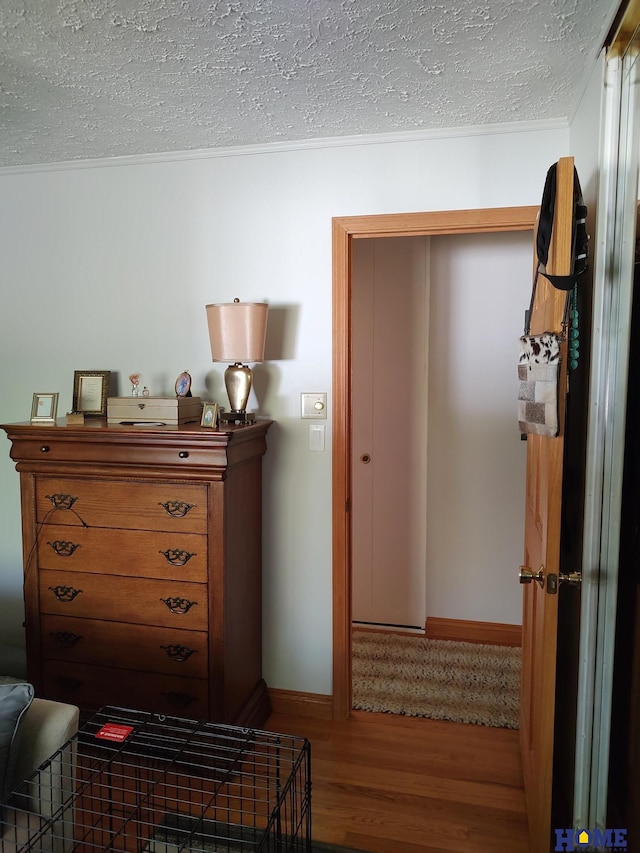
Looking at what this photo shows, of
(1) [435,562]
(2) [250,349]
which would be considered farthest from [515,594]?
(2) [250,349]

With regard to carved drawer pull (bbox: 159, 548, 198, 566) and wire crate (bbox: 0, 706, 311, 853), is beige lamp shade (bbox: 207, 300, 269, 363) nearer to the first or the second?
carved drawer pull (bbox: 159, 548, 198, 566)

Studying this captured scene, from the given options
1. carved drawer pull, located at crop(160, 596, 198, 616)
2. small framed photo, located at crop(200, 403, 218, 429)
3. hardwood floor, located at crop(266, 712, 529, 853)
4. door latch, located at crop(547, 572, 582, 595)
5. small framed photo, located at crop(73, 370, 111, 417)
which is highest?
small framed photo, located at crop(73, 370, 111, 417)

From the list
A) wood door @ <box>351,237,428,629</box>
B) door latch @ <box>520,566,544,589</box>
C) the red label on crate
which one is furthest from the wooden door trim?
the red label on crate

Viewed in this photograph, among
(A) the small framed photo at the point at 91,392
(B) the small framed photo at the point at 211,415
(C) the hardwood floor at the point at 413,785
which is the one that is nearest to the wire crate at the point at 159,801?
(C) the hardwood floor at the point at 413,785

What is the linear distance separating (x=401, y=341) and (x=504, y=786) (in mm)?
Answer: 2175

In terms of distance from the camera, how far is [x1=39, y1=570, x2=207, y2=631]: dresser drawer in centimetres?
237

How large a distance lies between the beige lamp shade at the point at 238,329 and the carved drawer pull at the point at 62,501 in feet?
2.63

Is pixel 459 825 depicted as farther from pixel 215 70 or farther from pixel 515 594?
pixel 215 70

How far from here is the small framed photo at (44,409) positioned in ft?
8.48

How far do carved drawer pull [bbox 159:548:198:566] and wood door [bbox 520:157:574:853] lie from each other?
48.4 inches

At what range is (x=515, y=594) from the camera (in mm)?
3488

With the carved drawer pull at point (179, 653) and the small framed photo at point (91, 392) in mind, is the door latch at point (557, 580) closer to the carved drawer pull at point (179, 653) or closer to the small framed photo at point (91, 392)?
the carved drawer pull at point (179, 653)

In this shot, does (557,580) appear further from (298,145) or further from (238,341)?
(298,145)

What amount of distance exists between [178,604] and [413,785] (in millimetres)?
1092
